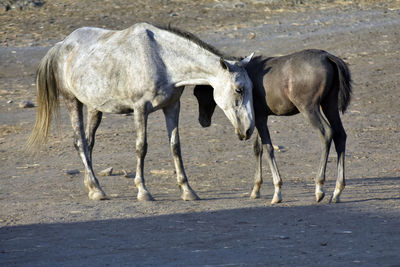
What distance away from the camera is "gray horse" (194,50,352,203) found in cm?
821

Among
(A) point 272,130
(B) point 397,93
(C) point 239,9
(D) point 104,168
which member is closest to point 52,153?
(D) point 104,168

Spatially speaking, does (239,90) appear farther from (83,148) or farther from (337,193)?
(83,148)

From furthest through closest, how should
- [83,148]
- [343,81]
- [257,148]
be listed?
1. [83,148]
2. [257,148]
3. [343,81]

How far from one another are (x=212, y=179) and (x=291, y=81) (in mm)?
2332

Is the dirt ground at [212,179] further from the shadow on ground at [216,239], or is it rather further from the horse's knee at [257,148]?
the horse's knee at [257,148]

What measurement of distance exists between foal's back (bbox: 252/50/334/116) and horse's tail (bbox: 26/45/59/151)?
8.41 feet

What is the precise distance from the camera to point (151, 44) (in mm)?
8719

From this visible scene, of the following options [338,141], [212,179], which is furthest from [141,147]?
[338,141]

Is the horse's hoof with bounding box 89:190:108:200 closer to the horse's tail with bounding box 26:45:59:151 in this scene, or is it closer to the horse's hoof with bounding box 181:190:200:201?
the horse's hoof with bounding box 181:190:200:201

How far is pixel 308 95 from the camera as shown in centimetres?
823

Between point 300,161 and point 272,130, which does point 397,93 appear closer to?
point 272,130

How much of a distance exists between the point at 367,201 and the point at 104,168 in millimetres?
4034

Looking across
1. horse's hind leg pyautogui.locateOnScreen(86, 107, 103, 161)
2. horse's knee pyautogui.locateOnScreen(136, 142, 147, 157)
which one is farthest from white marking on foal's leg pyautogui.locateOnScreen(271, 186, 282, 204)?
horse's hind leg pyautogui.locateOnScreen(86, 107, 103, 161)

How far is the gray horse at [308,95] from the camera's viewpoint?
8211 millimetres
